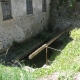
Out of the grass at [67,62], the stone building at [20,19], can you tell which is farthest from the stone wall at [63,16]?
the grass at [67,62]

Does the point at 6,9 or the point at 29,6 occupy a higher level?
the point at 29,6

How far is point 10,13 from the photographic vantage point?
324 inches

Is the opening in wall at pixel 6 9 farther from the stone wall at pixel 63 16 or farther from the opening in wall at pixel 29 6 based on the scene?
the stone wall at pixel 63 16

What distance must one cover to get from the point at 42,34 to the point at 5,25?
3.35 meters

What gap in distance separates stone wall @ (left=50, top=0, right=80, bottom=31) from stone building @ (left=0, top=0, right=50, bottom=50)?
2.75 ft

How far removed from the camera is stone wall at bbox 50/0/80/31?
37.1 ft

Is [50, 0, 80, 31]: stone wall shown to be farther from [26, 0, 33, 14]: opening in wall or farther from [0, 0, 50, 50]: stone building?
[26, 0, 33, 14]: opening in wall

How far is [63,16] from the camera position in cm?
1180

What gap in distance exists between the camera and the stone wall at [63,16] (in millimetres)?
11297

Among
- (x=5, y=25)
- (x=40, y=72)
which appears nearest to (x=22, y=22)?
(x=5, y=25)

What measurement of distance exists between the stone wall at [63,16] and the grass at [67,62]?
80.0 inches

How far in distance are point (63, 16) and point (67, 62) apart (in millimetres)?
6357

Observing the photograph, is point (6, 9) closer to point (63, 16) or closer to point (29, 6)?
point (29, 6)

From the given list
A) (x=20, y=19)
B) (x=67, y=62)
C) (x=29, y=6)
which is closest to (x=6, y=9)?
(x=20, y=19)
